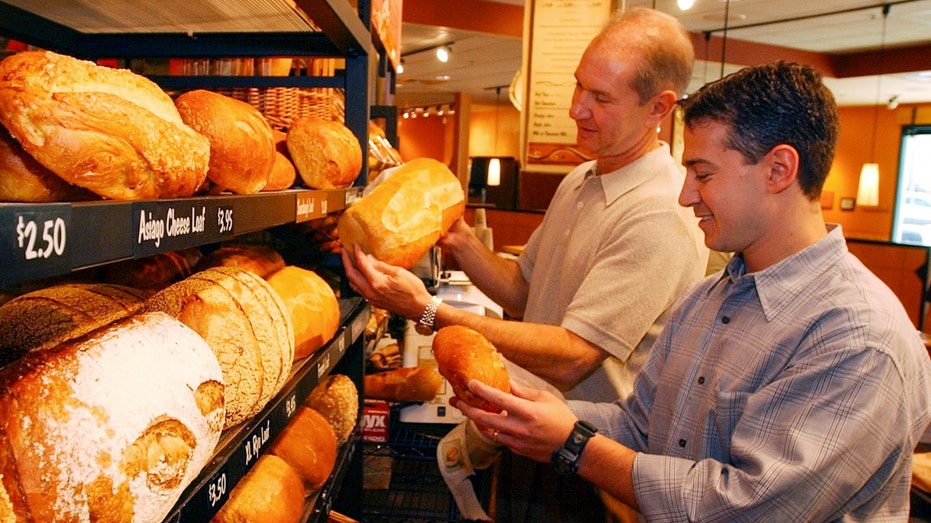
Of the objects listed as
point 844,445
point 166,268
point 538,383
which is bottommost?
point 538,383

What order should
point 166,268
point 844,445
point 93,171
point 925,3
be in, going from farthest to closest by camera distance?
point 925,3 → point 166,268 → point 844,445 → point 93,171

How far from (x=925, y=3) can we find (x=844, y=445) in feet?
25.9

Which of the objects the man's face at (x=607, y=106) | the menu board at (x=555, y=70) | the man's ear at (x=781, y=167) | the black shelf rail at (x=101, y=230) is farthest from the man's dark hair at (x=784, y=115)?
the menu board at (x=555, y=70)

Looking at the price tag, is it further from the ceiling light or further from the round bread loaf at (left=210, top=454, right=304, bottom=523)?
the ceiling light

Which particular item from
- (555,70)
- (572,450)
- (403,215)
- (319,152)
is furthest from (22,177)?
(555,70)

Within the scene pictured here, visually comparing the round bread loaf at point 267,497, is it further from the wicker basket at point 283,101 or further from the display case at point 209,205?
the wicker basket at point 283,101

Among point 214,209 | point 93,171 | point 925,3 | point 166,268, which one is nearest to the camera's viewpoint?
point 93,171

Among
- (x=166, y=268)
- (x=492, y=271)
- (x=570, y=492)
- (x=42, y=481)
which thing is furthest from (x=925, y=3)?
(x=42, y=481)

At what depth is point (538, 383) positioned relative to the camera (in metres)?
2.24

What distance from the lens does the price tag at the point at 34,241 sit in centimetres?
49

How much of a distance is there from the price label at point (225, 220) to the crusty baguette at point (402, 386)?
1.69 meters

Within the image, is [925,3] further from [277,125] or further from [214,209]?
[214,209]

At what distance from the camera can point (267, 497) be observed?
4.16ft

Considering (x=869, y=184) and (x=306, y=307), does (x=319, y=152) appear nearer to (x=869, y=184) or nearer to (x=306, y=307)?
(x=306, y=307)
